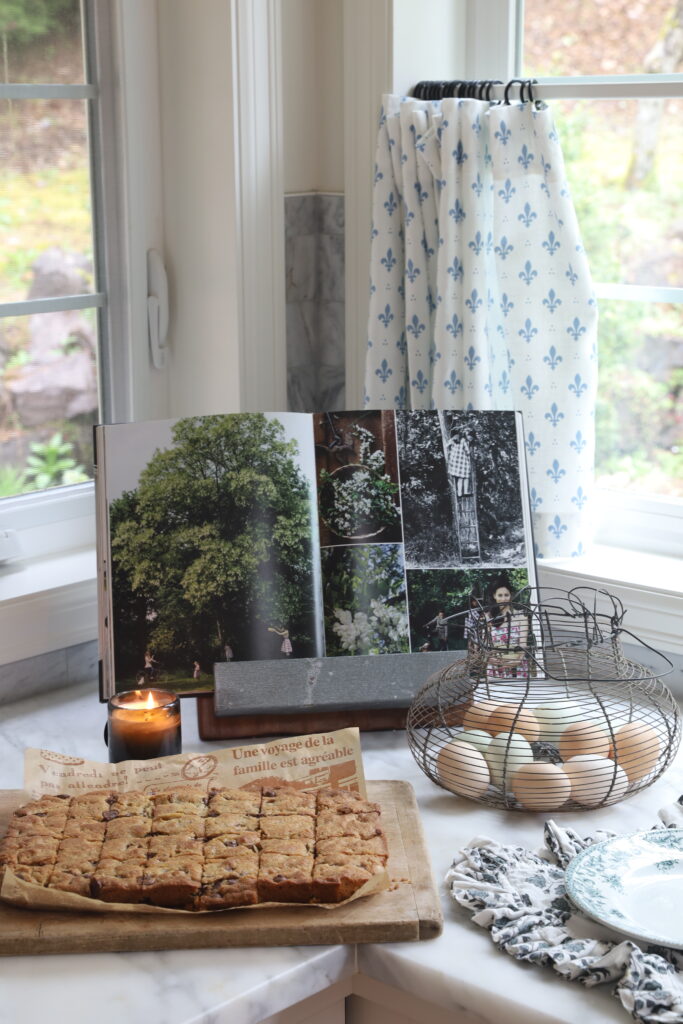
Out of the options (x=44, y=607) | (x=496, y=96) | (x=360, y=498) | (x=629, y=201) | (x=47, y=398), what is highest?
(x=496, y=96)

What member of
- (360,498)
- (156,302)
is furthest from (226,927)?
(156,302)

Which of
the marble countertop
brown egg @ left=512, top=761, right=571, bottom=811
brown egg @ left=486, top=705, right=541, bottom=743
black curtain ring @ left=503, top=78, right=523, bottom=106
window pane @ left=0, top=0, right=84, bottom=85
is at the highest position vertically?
window pane @ left=0, top=0, right=84, bottom=85

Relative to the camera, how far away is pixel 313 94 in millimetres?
1679

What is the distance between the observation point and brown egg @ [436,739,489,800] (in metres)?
1.14

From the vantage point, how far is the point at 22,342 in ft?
5.13

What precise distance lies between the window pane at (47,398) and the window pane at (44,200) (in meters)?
0.05

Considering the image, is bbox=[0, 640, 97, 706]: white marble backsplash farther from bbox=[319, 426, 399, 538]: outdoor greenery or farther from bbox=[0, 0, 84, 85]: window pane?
bbox=[0, 0, 84, 85]: window pane

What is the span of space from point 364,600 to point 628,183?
2.31 ft

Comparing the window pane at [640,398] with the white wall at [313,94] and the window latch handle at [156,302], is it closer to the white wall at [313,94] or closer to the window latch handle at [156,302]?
the white wall at [313,94]

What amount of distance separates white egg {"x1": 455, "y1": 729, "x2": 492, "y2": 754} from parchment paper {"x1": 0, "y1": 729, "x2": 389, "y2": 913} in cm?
12

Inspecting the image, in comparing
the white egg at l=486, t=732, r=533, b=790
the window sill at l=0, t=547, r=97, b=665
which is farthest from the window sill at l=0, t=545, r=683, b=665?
the white egg at l=486, t=732, r=533, b=790

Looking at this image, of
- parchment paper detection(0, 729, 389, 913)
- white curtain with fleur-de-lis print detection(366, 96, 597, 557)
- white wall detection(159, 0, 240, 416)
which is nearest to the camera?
parchment paper detection(0, 729, 389, 913)

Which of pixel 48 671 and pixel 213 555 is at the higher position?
pixel 213 555

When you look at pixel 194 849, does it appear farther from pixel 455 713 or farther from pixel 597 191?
pixel 597 191
